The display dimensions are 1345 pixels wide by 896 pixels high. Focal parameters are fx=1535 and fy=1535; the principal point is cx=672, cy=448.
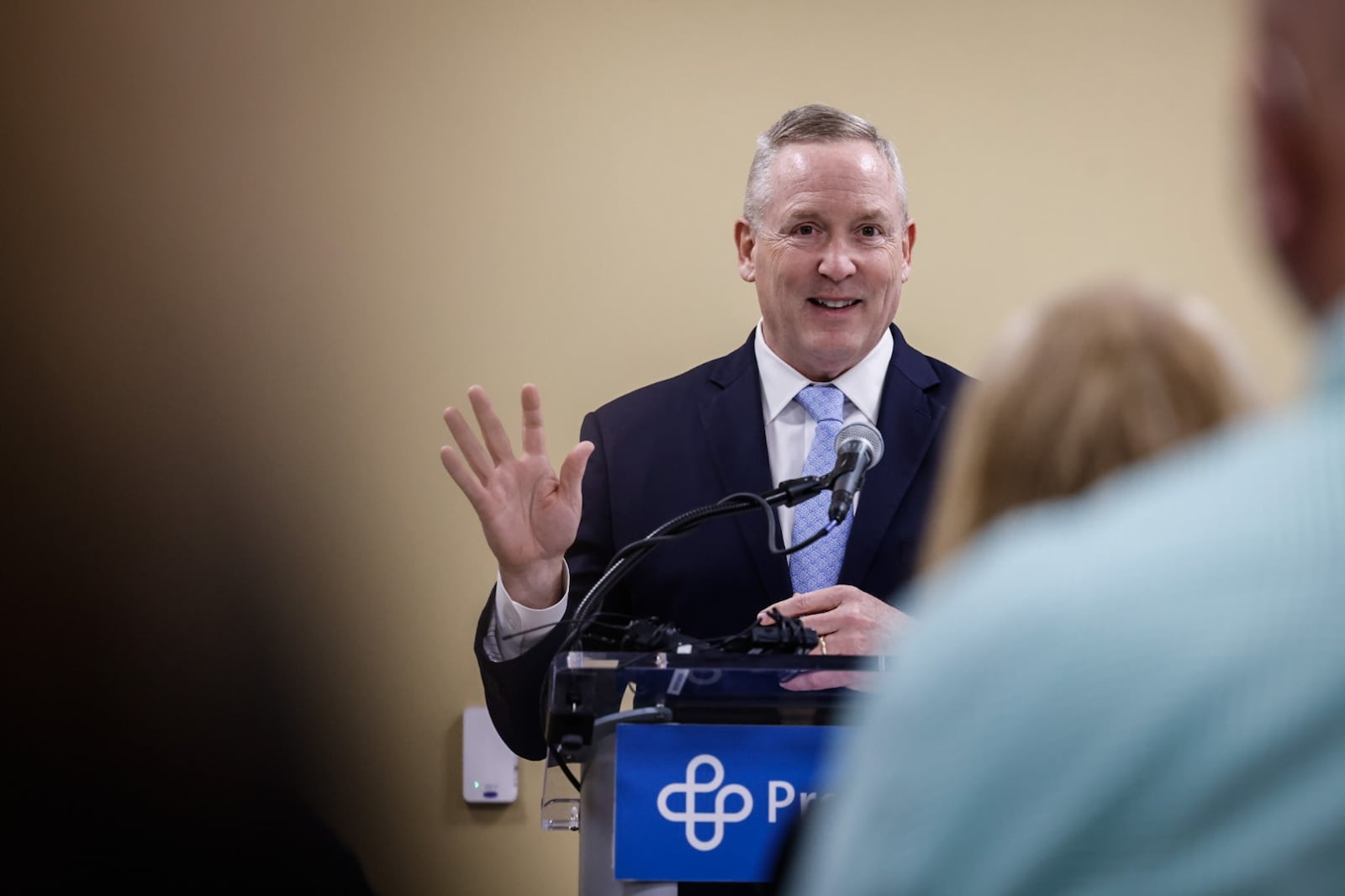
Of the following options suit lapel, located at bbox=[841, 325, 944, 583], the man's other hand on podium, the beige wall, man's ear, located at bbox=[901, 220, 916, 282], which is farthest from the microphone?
the beige wall

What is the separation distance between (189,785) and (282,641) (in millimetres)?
307

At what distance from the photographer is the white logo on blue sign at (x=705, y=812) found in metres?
1.37

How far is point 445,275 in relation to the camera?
293 centimetres

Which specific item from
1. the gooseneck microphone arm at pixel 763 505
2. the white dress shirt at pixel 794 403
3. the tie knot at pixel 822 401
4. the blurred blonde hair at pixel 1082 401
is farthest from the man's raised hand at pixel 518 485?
the blurred blonde hair at pixel 1082 401

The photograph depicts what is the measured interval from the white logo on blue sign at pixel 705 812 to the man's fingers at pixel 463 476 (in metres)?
0.65

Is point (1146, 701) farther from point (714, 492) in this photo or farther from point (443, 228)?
point (443, 228)

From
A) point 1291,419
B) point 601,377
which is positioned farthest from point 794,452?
point 1291,419

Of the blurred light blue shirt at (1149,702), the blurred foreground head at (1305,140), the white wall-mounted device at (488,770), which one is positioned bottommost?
the white wall-mounted device at (488,770)

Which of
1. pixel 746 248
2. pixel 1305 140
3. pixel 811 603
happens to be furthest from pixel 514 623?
pixel 1305 140

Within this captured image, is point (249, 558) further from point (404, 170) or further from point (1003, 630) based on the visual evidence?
point (1003, 630)

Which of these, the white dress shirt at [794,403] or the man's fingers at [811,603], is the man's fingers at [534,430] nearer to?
the man's fingers at [811,603]

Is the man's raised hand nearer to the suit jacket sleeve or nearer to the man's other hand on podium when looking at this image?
the suit jacket sleeve

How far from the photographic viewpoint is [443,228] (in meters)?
2.95

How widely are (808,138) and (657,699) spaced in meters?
1.42
